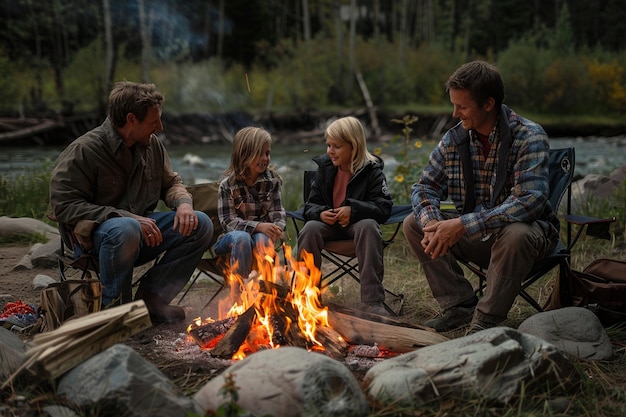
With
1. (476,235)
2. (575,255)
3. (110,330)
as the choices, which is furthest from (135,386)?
(575,255)

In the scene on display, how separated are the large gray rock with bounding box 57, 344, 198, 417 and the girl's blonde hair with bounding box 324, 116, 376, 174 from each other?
66.3 inches

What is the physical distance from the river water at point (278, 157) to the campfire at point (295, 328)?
598 centimetres

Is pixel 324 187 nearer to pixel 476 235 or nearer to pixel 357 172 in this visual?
pixel 357 172

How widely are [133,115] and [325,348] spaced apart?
131 cm

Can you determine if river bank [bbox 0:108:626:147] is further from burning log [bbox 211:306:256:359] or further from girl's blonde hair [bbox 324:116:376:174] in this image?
burning log [bbox 211:306:256:359]

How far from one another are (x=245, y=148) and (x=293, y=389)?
158 centimetres

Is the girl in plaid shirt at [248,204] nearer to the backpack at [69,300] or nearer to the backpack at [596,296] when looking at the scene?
the backpack at [69,300]

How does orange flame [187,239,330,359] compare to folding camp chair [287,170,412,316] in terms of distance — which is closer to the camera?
orange flame [187,239,330,359]

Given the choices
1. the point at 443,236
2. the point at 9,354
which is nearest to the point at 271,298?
the point at 443,236

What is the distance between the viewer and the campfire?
2.86 m

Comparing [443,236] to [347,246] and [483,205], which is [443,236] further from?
[347,246]

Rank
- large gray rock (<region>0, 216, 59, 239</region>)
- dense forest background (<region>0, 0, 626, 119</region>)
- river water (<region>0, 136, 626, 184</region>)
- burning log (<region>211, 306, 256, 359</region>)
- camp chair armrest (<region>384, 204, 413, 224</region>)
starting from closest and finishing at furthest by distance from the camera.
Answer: burning log (<region>211, 306, 256, 359</region>), camp chair armrest (<region>384, 204, 413, 224</region>), large gray rock (<region>0, 216, 59, 239</region>), river water (<region>0, 136, 626, 184</region>), dense forest background (<region>0, 0, 626, 119</region>)

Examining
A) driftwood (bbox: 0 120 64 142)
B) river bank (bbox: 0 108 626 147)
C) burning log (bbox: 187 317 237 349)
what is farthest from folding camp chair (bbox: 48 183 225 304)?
driftwood (bbox: 0 120 64 142)

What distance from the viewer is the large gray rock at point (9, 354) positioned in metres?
2.39
